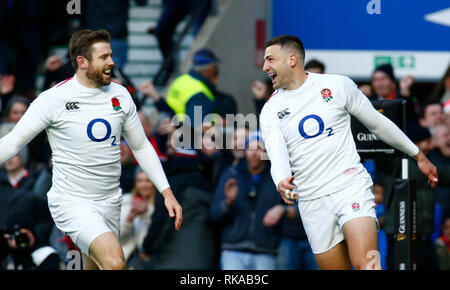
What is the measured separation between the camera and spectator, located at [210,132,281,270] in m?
9.77

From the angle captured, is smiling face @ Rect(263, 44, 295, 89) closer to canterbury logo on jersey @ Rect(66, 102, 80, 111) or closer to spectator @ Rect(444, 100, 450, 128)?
canterbury logo on jersey @ Rect(66, 102, 80, 111)

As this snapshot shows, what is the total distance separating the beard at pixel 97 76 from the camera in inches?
299

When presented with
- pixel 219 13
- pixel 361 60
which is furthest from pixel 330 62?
pixel 219 13

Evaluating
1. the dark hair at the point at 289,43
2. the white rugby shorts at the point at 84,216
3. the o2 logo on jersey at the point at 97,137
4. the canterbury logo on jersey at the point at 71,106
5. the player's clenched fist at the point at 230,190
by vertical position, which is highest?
the dark hair at the point at 289,43

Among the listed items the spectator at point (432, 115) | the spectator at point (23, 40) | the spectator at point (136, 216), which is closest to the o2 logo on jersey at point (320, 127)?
the spectator at point (136, 216)

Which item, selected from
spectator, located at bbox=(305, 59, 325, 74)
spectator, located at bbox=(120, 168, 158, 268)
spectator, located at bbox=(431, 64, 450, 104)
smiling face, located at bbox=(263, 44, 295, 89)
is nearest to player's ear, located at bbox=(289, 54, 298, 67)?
smiling face, located at bbox=(263, 44, 295, 89)

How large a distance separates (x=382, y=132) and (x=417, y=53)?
473cm

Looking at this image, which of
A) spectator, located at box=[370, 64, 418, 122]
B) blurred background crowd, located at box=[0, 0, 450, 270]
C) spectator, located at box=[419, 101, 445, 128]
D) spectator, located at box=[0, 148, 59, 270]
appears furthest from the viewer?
spectator, located at box=[419, 101, 445, 128]

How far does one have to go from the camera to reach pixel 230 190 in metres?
9.90

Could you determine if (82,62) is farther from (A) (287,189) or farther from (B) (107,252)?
(A) (287,189)

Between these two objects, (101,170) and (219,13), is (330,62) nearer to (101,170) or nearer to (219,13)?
(219,13)

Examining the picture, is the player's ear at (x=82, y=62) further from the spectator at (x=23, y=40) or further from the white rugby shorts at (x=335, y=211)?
the spectator at (x=23, y=40)

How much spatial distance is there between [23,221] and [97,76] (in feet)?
10.4

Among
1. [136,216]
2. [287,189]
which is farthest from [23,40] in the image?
[287,189]
